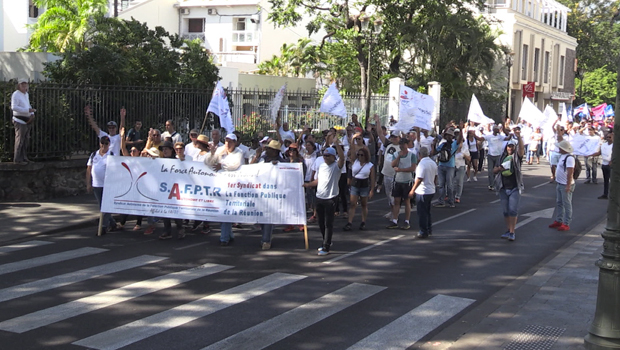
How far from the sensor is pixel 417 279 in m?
9.54

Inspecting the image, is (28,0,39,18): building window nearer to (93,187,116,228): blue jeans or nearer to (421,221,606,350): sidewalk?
(93,187,116,228): blue jeans

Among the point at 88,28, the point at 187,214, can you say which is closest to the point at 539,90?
the point at 88,28

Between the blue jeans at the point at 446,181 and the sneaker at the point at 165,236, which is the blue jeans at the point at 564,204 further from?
the sneaker at the point at 165,236

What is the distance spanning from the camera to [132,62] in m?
20.8

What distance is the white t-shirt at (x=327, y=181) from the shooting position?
11.1 meters

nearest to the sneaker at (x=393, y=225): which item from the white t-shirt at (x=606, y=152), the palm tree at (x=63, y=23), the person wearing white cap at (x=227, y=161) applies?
the person wearing white cap at (x=227, y=161)

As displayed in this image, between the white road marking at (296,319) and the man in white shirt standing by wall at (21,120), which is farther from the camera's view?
the man in white shirt standing by wall at (21,120)

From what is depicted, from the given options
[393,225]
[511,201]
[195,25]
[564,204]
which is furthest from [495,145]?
[195,25]

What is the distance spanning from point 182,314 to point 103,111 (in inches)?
424

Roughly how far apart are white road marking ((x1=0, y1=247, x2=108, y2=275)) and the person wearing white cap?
6.23 ft

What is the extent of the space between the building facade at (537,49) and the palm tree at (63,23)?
22.0 meters

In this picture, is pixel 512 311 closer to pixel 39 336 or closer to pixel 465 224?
pixel 39 336

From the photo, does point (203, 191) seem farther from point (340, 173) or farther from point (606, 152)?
point (606, 152)

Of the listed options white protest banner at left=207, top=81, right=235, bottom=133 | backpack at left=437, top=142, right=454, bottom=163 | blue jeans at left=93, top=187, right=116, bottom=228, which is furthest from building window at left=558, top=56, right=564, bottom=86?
blue jeans at left=93, top=187, right=116, bottom=228
